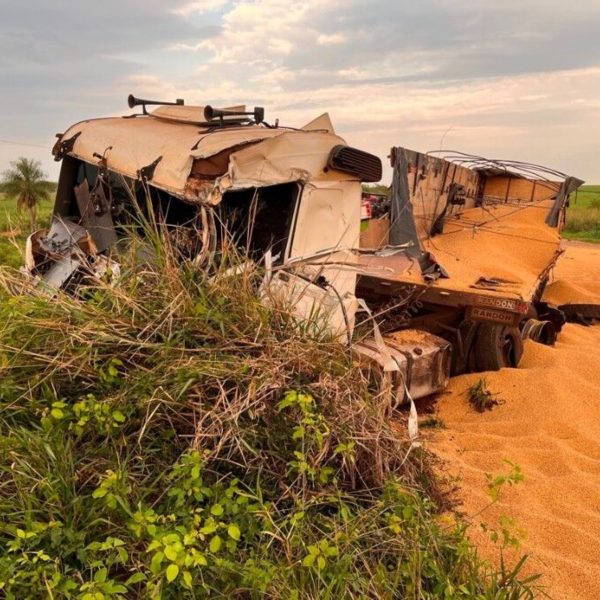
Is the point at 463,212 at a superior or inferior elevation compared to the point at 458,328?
superior

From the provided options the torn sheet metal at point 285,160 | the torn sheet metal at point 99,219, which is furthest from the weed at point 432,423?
the torn sheet metal at point 99,219

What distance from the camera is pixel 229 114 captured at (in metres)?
5.07

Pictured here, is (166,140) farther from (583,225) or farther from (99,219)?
(583,225)

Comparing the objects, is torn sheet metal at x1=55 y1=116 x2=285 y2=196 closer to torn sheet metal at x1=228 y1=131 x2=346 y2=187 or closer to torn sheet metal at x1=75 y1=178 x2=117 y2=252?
torn sheet metal at x1=228 y1=131 x2=346 y2=187

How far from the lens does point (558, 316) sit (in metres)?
7.99

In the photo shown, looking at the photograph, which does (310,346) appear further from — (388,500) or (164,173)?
(164,173)

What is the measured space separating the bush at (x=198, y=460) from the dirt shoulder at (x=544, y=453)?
61 cm

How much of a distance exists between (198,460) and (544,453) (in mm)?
3053

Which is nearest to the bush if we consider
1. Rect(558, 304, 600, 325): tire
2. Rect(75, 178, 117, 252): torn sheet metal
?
Rect(75, 178, 117, 252): torn sheet metal

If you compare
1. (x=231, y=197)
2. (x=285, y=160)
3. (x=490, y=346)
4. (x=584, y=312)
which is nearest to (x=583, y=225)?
(x=584, y=312)

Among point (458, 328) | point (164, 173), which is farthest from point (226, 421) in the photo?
point (458, 328)

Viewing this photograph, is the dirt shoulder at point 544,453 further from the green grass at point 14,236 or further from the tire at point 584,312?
the green grass at point 14,236

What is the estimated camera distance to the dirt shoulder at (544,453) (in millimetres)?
3494

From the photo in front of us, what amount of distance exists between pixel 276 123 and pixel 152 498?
12.4 feet
